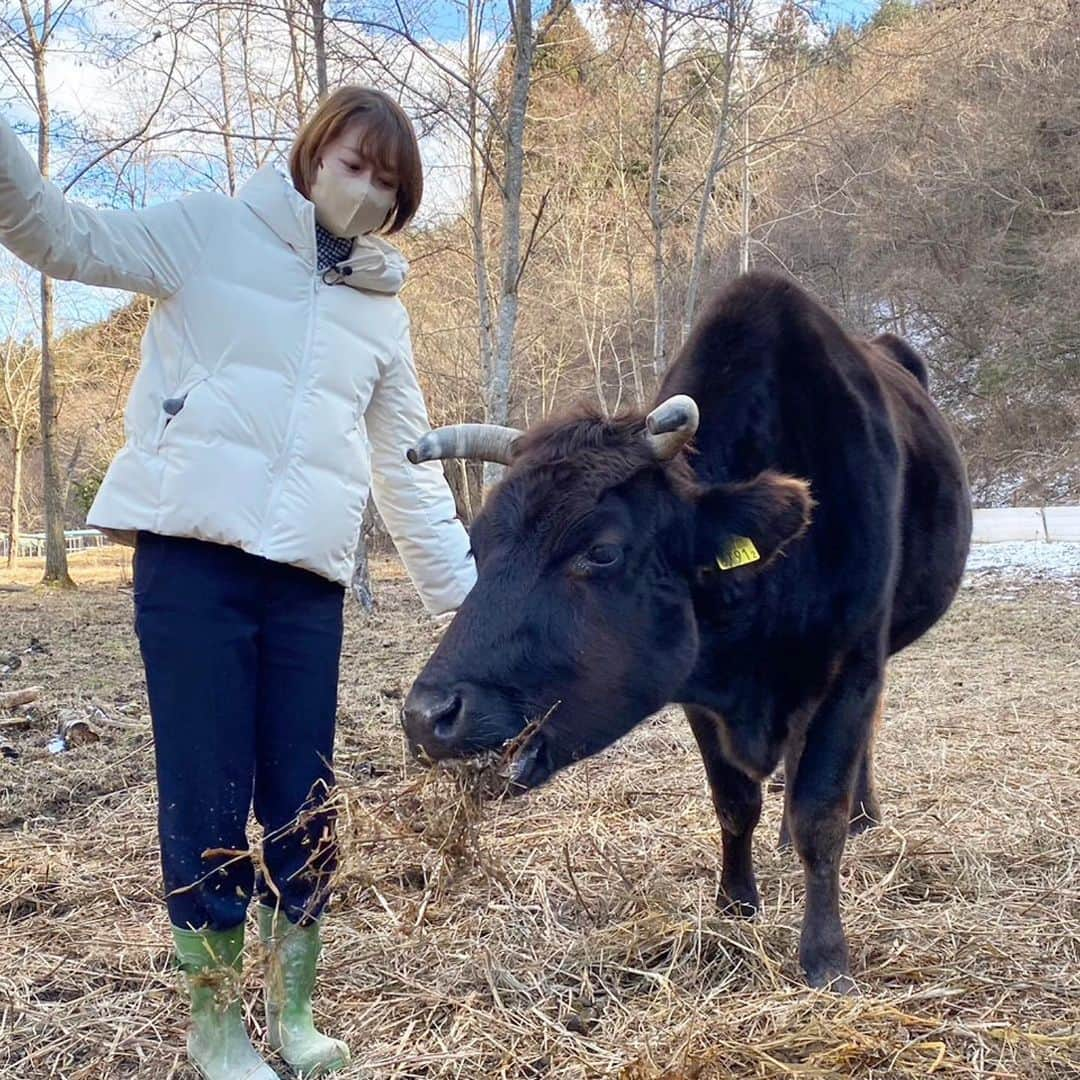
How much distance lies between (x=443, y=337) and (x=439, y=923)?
2227 cm

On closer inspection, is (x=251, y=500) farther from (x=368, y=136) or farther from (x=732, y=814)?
(x=732, y=814)

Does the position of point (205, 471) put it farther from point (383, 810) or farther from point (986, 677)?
point (986, 677)

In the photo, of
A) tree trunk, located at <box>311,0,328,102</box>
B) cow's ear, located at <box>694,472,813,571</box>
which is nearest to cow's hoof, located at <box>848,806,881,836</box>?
cow's ear, located at <box>694,472,813,571</box>

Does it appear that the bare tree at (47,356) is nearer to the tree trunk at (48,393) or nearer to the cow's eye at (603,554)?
the tree trunk at (48,393)

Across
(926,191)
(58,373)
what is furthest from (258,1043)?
(926,191)

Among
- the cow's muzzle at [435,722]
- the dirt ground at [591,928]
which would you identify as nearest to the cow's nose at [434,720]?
the cow's muzzle at [435,722]

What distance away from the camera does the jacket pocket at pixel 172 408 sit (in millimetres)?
2586

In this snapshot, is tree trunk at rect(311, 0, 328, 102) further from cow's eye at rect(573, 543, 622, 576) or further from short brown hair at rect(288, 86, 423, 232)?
cow's eye at rect(573, 543, 622, 576)

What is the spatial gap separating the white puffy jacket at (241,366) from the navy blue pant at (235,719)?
0.11 meters

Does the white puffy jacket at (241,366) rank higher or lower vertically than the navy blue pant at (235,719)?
higher

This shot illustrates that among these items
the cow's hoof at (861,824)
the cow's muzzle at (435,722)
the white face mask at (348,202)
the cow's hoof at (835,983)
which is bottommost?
the cow's hoof at (835,983)

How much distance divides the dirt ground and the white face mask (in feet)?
4.89

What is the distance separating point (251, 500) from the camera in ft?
8.57

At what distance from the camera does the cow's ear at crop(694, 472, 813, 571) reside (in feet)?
10.4
